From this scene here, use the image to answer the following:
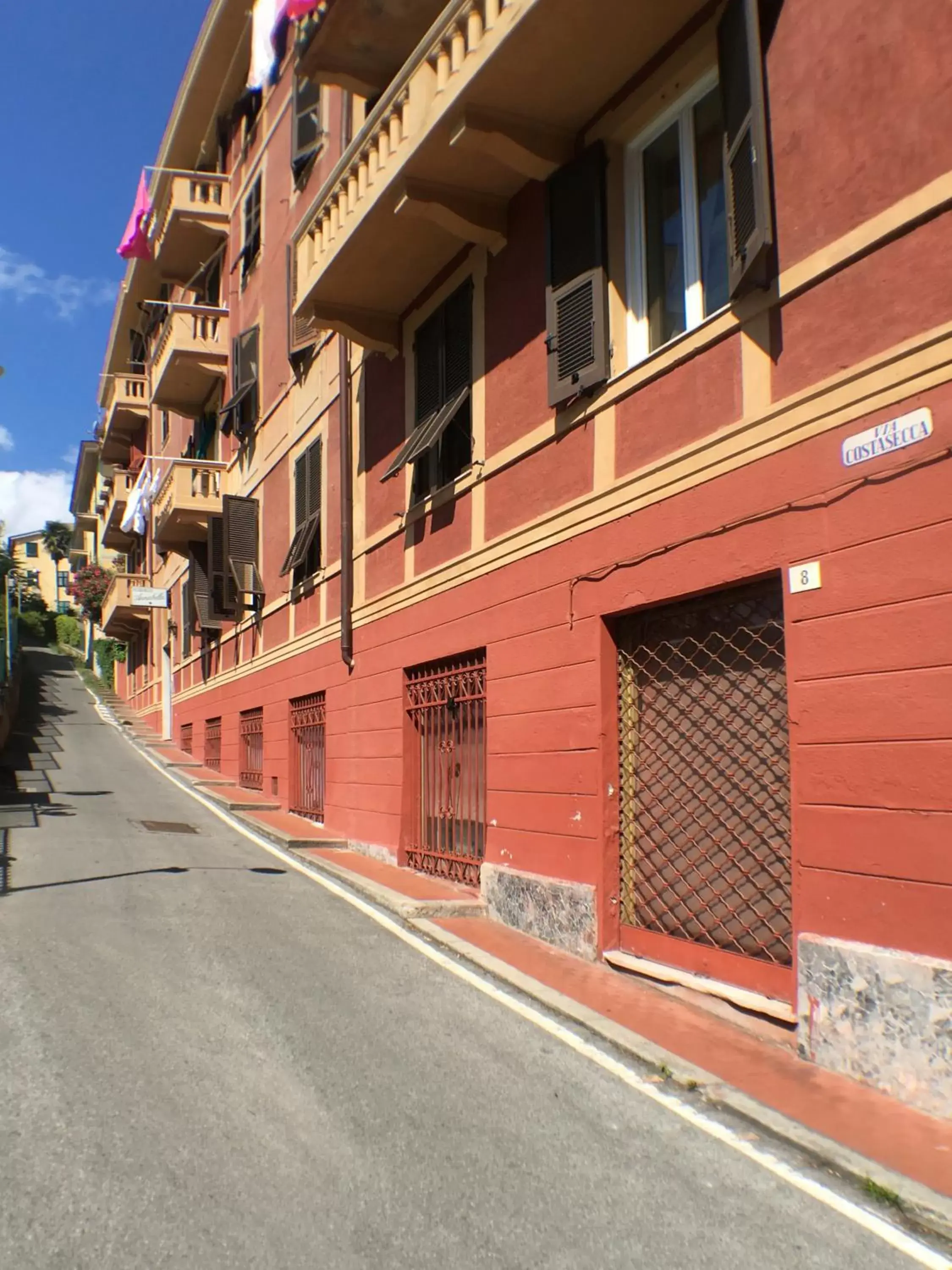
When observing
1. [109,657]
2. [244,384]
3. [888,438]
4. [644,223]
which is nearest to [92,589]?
[109,657]

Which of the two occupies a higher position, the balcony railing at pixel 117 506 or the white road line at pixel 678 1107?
the balcony railing at pixel 117 506

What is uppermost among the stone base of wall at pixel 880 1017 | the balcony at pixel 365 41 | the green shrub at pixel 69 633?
the green shrub at pixel 69 633

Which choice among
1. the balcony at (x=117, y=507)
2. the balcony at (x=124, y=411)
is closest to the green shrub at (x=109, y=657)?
the balcony at (x=117, y=507)

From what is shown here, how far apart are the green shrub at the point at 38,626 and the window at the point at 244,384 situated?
52210mm

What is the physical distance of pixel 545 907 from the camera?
7.77 m

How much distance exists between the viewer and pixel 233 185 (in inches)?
882

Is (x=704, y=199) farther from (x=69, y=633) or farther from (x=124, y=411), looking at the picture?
(x=69, y=633)

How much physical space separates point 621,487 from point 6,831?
27.4 ft

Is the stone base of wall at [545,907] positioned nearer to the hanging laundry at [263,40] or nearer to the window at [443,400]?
the window at [443,400]

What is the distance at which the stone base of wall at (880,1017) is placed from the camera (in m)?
4.46

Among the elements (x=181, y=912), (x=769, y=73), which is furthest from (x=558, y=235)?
(x=181, y=912)

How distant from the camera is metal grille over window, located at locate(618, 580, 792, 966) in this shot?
5988mm

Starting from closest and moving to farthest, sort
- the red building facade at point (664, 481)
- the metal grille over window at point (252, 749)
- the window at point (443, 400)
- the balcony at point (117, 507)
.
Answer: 1. the red building facade at point (664, 481)
2. the window at point (443, 400)
3. the metal grille over window at point (252, 749)
4. the balcony at point (117, 507)

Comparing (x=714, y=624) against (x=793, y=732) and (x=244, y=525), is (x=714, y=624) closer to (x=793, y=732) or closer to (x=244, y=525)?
(x=793, y=732)
